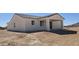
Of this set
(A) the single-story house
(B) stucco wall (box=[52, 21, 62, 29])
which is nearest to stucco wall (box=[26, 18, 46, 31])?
(A) the single-story house

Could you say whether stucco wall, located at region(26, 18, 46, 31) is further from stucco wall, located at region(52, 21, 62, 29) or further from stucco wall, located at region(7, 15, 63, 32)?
stucco wall, located at region(52, 21, 62, 29)

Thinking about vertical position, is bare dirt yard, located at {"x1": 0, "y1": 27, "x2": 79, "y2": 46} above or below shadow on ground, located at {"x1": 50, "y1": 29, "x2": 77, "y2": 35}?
below

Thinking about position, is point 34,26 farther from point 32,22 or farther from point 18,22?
point 18,22
